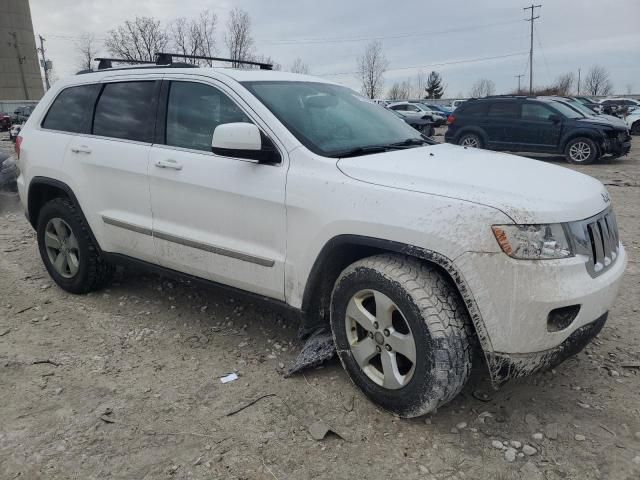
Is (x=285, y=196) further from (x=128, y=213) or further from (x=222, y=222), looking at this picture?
(x=128, y=213)

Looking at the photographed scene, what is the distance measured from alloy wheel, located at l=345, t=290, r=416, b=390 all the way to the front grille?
872 mm

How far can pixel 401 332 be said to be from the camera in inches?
106

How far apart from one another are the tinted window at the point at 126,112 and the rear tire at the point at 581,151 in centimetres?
1224

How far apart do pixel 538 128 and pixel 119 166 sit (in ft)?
40.6

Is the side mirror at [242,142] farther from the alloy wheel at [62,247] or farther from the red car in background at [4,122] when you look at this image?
the red car in background at [4,122]

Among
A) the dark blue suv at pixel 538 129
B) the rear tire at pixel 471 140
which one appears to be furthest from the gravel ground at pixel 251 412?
the rear tire at pixel 471 140

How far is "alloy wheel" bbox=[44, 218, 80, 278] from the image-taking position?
4.39m

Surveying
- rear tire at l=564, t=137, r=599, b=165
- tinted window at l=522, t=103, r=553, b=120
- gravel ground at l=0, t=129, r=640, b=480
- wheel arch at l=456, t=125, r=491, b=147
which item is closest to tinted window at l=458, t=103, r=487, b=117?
wheel arch at l=456, t=125, r=491, b=147

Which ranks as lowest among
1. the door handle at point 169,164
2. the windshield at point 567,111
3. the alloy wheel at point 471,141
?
the alloy wheel at point 471,141

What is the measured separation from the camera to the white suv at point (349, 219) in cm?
238

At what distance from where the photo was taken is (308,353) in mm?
3283

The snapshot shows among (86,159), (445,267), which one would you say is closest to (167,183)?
(86,159)

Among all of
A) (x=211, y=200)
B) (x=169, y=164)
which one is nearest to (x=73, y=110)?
(x=169, y=164)

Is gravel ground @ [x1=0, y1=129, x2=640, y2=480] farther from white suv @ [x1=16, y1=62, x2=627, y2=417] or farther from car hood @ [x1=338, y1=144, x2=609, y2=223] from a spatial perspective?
car hood @ [x1=338, y1=144, x2=609, y2=223]
